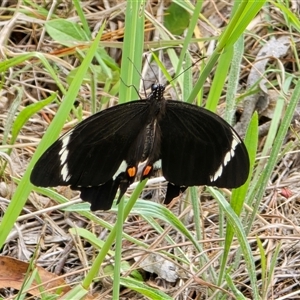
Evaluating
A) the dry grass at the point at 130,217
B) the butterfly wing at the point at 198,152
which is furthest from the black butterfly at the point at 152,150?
the dry grass at the point at 130,217

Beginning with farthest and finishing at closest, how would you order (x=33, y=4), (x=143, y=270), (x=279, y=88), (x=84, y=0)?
1. (x=84, y=0)
2. (x=33, y=4)
3. (x=279, y=88)
4. (x=143, y=270)

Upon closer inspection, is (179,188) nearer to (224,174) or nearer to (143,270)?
(224,174)

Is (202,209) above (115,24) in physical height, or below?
below

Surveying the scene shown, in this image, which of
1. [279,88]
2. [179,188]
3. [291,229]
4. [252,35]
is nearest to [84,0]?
[252,35]

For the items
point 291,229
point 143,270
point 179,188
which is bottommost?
point 143,270

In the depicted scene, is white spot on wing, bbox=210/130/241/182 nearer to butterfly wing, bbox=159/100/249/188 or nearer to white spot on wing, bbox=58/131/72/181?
butterfly wing, bbox=159/100/249/188

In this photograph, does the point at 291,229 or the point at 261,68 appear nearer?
the point at 291,229

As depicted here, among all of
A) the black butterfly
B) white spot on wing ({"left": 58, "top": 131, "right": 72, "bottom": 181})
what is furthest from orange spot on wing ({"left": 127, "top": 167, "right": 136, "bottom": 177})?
white spot on wing ({"left": 58, "top": 131, "right": 72, "bottom": 181})

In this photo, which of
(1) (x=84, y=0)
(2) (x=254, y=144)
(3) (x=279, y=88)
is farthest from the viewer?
(1) (x=84, y=0)
